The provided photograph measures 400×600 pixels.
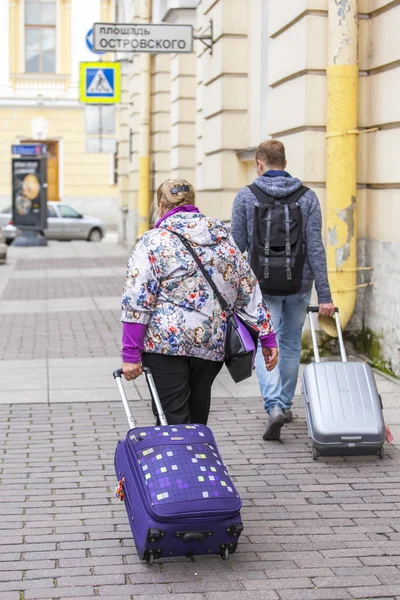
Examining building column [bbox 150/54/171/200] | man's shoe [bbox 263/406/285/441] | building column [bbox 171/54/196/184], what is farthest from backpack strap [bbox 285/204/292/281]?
building column [bbox 150/54/171/200]

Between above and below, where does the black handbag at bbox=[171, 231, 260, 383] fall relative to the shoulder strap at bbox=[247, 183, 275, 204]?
below

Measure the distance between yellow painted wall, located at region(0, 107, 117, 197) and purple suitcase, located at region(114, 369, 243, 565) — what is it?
118 ft

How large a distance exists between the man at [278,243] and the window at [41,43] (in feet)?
113

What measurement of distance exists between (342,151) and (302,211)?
8.04 feet

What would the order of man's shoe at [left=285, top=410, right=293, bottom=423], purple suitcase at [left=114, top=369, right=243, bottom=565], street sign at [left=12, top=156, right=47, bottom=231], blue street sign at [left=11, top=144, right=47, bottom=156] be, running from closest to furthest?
purple suitcase at [left=114, top=369, right=243, bottom=565] < man's shoe at [left=285, top=410, right=293, bottom=423] < street sign at [left=12, top=156, right=47, bottom=231] < blue street sign at [left=11, top=144, right=47, bottom=156]

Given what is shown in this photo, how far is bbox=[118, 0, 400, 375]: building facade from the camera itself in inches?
336

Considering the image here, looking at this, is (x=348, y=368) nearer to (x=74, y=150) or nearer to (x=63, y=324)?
(x=63, y=324)

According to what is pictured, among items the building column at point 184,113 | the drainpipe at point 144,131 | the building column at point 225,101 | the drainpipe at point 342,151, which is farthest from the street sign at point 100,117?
the drainpipe at point 342,151

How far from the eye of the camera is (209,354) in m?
4.67

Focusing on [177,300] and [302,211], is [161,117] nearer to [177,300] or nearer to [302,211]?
[302,211]

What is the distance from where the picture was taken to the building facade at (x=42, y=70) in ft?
129

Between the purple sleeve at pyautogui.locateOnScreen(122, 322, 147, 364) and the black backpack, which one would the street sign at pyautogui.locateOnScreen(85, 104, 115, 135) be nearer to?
the black backpack

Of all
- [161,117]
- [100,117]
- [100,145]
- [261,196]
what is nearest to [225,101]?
[261,196]

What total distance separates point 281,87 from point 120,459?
19.8 ft
